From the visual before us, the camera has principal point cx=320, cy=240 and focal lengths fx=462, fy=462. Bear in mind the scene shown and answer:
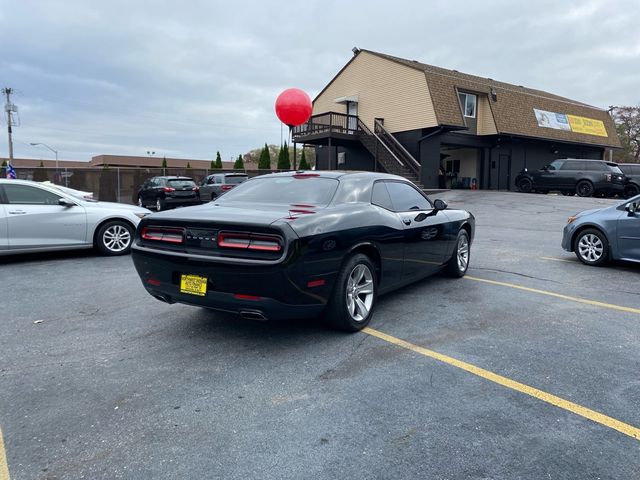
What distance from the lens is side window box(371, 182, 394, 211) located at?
4.86m

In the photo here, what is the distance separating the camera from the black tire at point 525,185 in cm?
2450

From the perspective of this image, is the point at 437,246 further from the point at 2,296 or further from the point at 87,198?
the point at 87,198

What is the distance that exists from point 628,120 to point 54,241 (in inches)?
2414

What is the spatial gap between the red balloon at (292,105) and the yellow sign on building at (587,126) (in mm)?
22318

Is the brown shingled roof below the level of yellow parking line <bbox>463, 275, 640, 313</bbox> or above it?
above

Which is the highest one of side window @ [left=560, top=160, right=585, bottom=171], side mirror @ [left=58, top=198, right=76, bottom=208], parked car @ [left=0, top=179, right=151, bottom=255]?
side window @ [left=560, top=160, right=585, bottom=171]

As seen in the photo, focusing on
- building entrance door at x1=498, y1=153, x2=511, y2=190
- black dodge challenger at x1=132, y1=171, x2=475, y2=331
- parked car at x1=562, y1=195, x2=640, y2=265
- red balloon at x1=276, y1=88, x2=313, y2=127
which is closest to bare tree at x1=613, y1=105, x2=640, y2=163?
building entrance door at x1=498, y1=153, x2=511, y2=190

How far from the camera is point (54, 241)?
7.88 m

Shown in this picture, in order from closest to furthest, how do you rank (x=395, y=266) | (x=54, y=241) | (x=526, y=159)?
(x=395, y=266) < (x=54, y=241) < (x=526, y=159)

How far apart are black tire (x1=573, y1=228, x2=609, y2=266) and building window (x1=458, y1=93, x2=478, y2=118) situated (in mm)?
20519

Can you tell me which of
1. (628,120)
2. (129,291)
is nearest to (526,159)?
(129,291)

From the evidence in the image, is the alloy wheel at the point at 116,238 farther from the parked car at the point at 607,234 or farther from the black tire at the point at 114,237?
the parked car at the point at 607,234

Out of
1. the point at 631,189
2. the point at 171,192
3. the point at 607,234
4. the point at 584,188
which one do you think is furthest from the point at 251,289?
the point at 631,189

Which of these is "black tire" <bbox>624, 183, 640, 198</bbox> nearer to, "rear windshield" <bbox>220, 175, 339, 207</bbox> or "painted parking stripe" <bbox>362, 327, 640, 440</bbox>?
"rear windshield" <bbox>220, 175, 339, 207</bbox>
